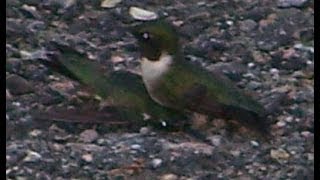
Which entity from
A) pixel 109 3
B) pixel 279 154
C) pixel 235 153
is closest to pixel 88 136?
pixel 235 153

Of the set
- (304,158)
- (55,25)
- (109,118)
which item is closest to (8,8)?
(55,25)

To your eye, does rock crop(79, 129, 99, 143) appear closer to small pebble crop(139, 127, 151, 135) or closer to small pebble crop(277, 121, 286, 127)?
small pebble crop(139, 127, 151, 135)

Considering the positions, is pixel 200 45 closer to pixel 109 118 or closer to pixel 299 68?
pixel 299 68

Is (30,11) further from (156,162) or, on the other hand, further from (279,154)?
(279,154)

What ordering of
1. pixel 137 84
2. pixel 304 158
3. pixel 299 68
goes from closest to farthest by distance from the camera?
pixel 304 158 → pixel 137 84 → pixel 299 68

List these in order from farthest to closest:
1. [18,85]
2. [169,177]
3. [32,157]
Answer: [18,85] < [32,157] < [169,177]

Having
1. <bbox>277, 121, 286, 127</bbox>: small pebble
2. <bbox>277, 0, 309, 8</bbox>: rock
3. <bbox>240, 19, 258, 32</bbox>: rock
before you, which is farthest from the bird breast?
<bbox>277, 0, 309, 8</bbox>: rock

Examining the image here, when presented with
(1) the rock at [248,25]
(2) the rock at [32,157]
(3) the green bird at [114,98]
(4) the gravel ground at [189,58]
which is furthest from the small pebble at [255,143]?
(1) the rock at [248,25]
